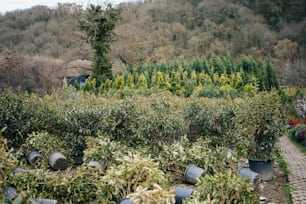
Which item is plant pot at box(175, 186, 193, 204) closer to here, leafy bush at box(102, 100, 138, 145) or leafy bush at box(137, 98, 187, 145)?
leafy bush at box(137, 98, 187, 145)

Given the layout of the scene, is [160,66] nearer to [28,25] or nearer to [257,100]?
[257,100]

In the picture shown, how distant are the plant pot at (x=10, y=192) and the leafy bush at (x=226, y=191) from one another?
6.69 feet

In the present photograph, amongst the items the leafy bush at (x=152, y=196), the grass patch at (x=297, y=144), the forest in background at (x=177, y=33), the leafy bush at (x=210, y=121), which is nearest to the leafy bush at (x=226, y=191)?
the leafy bush at (x=152, y=196)

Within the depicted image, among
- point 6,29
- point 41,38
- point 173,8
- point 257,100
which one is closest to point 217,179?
point 257,100

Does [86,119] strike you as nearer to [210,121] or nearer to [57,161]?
[57,161]

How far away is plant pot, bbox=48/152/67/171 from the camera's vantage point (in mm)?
7398

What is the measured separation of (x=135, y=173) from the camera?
4.62 meters

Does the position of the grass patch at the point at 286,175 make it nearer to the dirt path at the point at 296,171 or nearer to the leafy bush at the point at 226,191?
→ the dirt path at the point at 296,171

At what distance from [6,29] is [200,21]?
19980mm

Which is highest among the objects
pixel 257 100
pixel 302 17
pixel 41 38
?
pixel 302 17

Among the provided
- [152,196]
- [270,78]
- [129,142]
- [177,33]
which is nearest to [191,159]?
[129,142]

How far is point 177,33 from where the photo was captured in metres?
35.4

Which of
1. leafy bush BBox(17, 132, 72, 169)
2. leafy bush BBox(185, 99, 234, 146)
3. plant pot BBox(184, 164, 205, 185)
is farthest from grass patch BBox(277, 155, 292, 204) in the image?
leafy bush BBox(17, 132, 72, 169)

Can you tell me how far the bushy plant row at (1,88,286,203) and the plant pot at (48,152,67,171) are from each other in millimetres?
177
